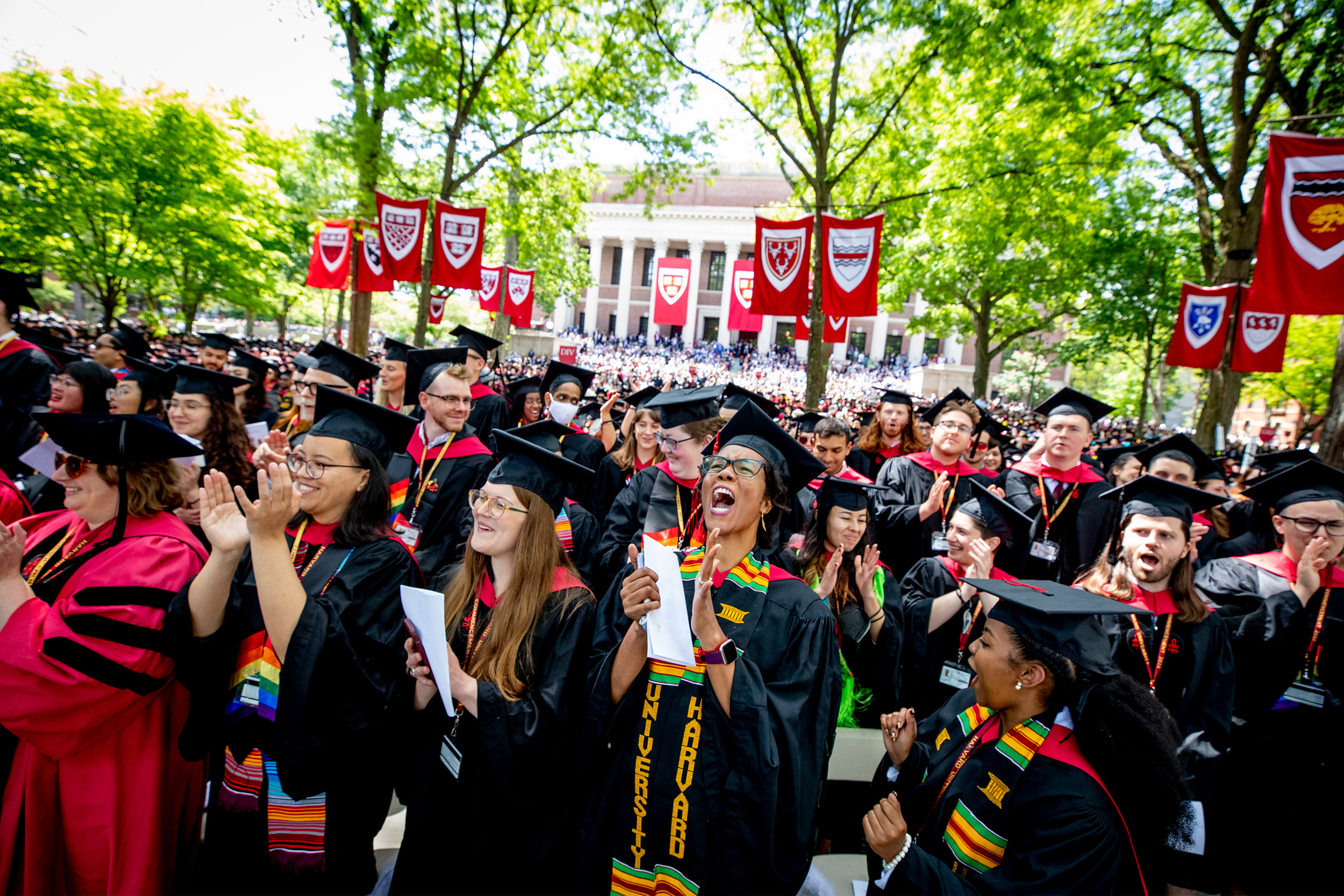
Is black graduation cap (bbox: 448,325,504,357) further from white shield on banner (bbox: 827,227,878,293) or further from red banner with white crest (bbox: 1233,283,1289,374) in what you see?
red banner with white crest (bbox: 1233,283,1289,374)

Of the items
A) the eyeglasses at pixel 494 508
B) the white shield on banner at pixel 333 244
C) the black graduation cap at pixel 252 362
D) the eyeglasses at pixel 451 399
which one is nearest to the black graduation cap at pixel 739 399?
the eyeglasses at pixel 451 399

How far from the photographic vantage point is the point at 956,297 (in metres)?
23.1

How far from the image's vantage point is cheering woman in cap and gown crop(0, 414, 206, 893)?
7.45ft

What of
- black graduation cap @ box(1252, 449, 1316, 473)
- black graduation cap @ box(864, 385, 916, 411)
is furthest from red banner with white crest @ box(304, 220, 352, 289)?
black graduation cap @ box(1252, 449, 1316, 473)

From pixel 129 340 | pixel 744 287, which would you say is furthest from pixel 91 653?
pixel 744 287

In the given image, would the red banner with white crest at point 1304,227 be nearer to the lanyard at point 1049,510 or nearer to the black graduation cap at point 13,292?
the lanyard at point 1049,510

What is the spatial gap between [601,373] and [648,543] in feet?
96.3

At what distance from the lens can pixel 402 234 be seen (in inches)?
401

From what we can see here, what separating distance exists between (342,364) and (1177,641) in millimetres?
5834

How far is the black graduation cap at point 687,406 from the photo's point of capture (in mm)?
3873

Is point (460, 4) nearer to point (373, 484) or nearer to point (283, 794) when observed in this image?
point (373, 484)

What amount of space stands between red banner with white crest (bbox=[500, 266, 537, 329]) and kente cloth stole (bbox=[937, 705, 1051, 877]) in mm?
19123

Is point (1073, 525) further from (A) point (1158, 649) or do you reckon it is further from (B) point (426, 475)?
(B) point (426, 475)

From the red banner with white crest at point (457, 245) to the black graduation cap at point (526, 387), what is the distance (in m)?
3.50
